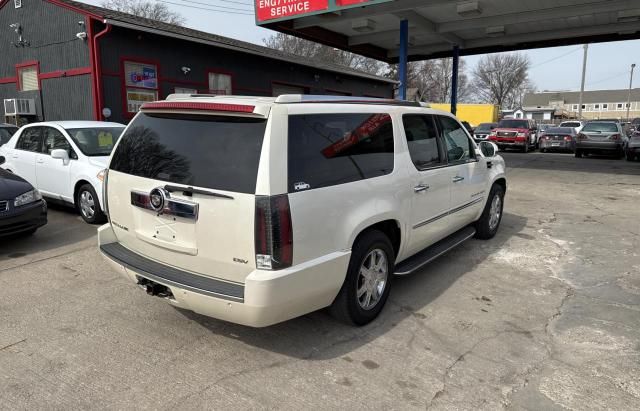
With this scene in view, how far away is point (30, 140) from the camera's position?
316 inches

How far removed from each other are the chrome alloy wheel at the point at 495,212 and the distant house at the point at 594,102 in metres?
89.7

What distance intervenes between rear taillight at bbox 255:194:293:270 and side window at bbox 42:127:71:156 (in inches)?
229

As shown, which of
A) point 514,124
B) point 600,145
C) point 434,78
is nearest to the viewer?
point 600,145

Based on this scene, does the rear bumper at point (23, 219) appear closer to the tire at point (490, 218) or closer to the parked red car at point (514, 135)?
the tire at point (490, 218)

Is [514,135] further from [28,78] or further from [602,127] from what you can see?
[28,78]

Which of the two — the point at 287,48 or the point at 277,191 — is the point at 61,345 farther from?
the point at 287,48

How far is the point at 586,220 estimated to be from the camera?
26.1 ft

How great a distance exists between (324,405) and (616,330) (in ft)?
8.83

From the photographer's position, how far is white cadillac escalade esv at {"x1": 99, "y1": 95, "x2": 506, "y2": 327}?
2.90 m

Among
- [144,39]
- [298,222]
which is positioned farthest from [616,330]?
[144,39]

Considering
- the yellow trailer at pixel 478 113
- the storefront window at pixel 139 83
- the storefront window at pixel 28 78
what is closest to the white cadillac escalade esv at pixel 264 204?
the storefront window at pixel 139 83

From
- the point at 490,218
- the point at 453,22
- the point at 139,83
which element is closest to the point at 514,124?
the point at 453,22

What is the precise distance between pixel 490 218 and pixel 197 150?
4625mm

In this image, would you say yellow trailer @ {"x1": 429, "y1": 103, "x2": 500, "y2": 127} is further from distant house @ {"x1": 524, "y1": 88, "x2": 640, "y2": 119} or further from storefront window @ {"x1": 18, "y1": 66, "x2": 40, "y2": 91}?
distant house @ {"x1": 524, "y1": 88, "x2": 640, "y2": 119}
